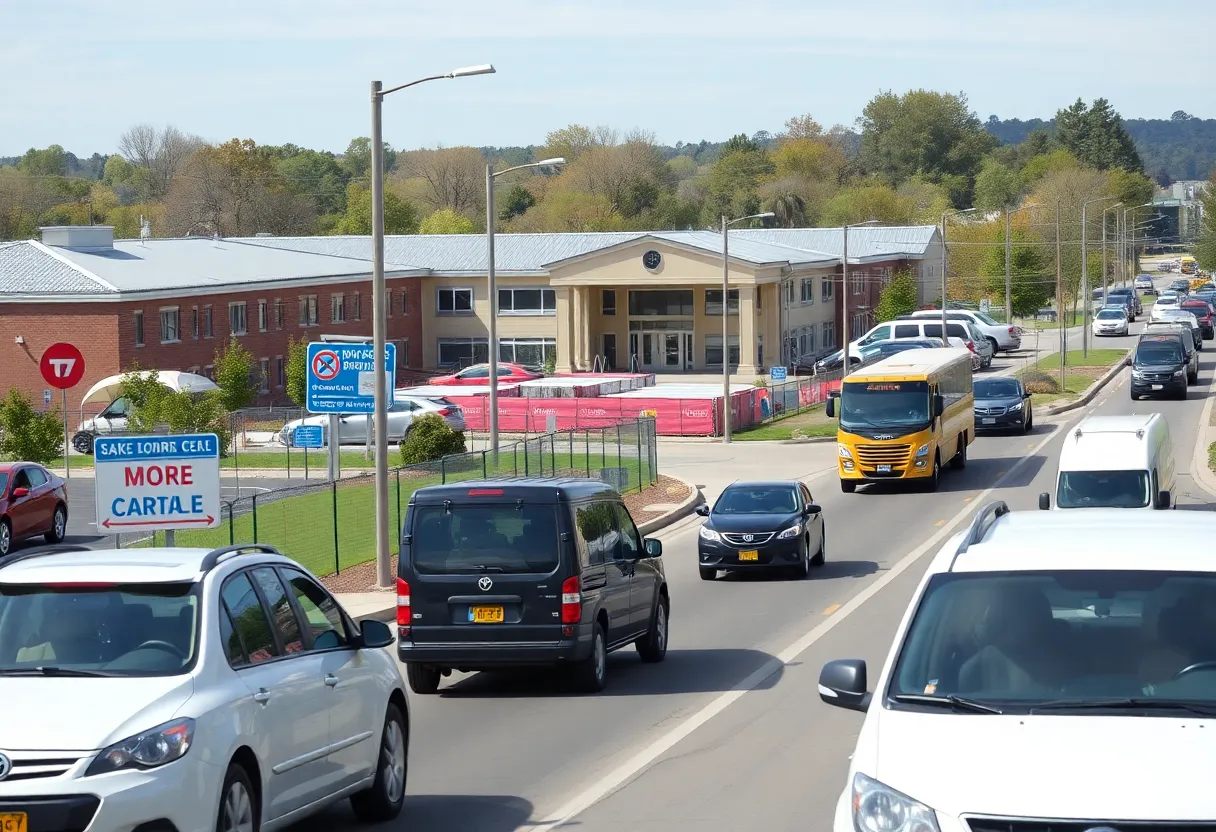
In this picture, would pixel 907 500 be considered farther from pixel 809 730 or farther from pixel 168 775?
pixel 168 775

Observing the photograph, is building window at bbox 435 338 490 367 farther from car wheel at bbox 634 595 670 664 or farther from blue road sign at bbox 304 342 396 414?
car wheel at bbox 634 595 670 664

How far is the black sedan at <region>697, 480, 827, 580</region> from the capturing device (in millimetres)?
25594

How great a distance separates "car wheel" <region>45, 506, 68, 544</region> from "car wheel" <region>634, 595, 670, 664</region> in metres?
16.8

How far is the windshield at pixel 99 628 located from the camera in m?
8.28

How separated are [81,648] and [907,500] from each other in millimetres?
30559

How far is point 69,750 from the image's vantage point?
7.39m

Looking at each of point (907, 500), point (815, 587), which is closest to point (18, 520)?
point (815, 587)

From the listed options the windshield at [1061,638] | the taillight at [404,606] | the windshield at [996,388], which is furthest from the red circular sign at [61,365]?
the windshield at [996,388]

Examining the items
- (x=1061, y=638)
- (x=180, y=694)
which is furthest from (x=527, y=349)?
(x=1061, y=638)

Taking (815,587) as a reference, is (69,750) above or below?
above

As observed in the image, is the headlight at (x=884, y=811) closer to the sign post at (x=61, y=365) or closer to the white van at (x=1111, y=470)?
the sign post at (x=61, y=365)

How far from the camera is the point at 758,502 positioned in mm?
27031

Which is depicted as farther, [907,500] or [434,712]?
[907,500]

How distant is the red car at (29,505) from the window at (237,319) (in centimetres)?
3641
